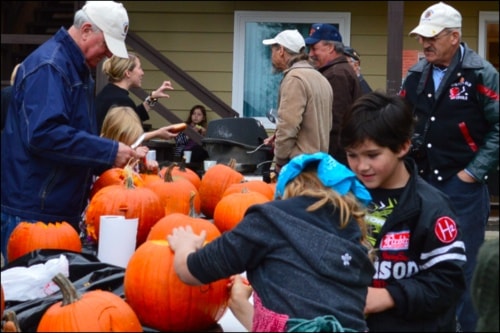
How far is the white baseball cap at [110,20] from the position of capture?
4188 mm

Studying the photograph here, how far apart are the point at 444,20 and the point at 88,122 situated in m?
2.06

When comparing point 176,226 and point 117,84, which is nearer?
point 176,226

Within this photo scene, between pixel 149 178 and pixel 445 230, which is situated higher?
pixel 445 230

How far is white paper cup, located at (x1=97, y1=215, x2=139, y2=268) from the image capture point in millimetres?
3832

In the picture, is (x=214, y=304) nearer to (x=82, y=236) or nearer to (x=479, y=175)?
(x=82, y=236)

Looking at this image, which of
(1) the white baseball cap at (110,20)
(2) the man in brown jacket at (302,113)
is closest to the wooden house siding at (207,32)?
(2) the man in brown jacket at (302,113)

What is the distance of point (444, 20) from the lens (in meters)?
5.02

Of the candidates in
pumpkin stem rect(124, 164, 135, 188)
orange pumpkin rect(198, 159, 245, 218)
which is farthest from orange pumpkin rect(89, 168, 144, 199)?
orange pumpkin rect(198, 159, 245, 218)

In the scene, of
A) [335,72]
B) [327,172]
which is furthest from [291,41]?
[327,172]

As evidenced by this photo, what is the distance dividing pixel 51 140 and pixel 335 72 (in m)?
3.37

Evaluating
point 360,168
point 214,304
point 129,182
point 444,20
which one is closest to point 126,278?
point 214,304

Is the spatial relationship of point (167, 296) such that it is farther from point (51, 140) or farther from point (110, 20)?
point (110, 20)

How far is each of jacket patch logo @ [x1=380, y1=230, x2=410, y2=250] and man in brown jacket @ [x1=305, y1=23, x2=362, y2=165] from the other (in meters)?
3.67

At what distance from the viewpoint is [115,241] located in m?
3.84
